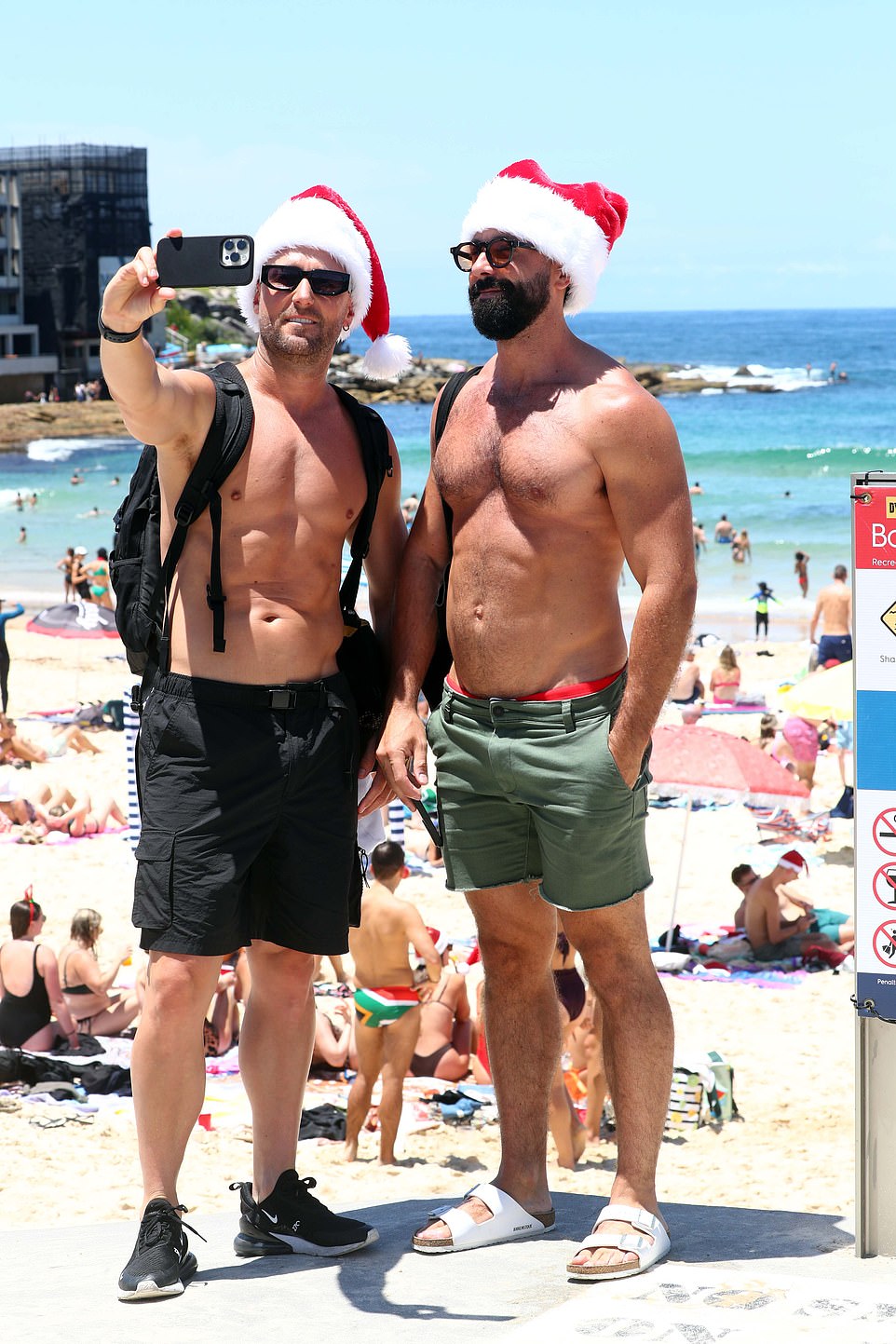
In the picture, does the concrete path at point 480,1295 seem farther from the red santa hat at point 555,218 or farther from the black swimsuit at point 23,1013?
the black swimsuit at point 23,1013

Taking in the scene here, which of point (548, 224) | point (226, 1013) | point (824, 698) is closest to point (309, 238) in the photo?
point (548, 224)

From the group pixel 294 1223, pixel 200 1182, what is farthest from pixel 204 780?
pixel 200 1182

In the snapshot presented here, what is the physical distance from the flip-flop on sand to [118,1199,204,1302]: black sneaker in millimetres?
547

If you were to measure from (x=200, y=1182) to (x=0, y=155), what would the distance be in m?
84.0

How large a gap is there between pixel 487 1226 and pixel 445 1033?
4224 millimetres

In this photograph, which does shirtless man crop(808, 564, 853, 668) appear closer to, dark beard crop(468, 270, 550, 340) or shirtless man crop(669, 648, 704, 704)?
shirtless man crop(669, 648, 704, 704)

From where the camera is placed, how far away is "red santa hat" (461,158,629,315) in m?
3.42

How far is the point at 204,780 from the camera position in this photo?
10.8 feet

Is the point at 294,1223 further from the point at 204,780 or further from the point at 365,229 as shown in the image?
the point at 365,229

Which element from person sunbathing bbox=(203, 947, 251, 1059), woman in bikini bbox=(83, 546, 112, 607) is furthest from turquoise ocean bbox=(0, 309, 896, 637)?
person sunbathing bbox=(203, 947, 251, 1059)

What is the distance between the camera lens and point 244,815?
3309mm

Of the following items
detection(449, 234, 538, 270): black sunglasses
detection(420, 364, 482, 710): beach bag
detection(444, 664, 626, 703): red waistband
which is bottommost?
detection(444, 664, 626, 703): red waistband

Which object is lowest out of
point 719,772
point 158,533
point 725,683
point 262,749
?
point 725,683

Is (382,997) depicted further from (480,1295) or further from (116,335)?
(116,335)
